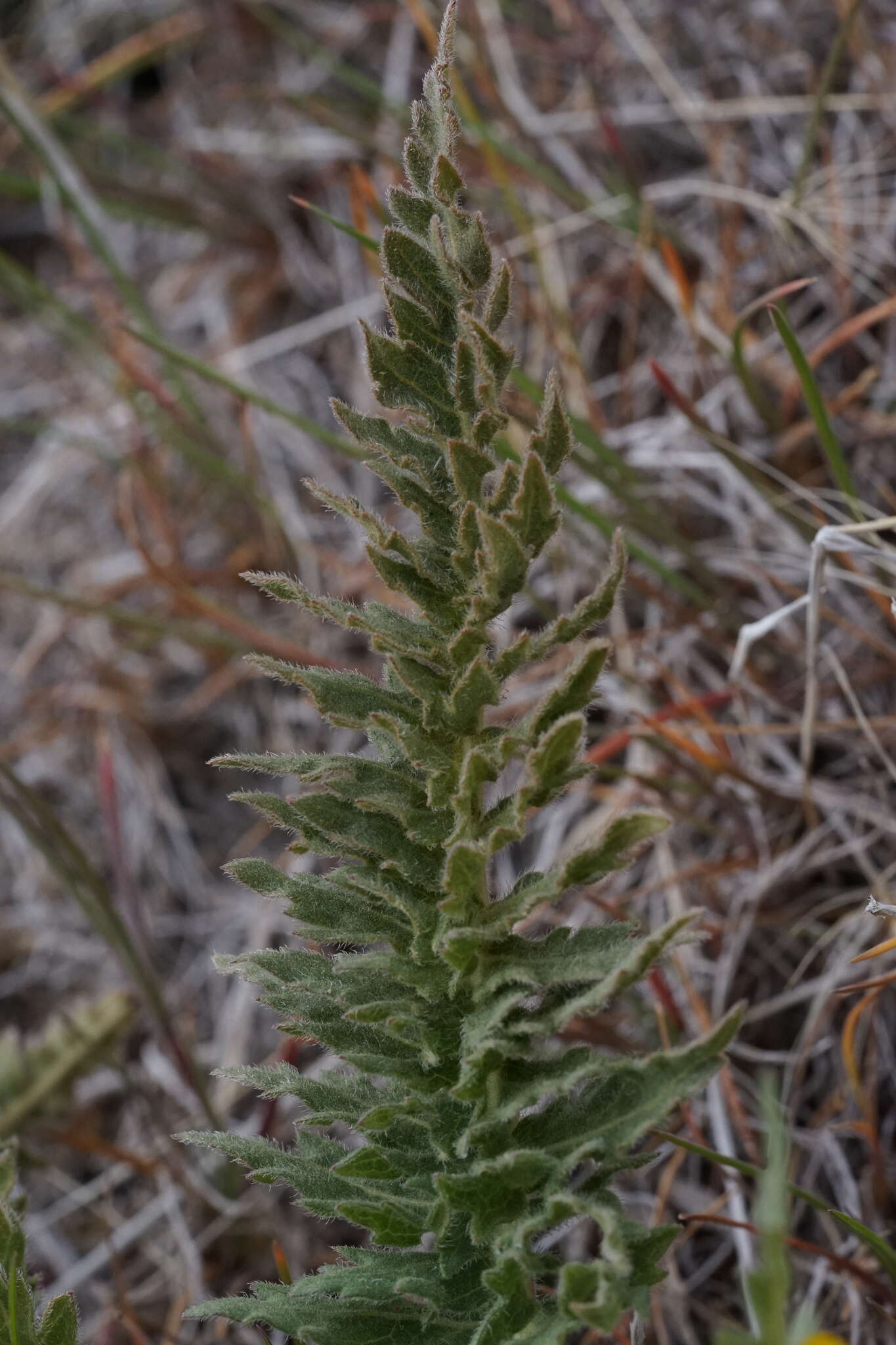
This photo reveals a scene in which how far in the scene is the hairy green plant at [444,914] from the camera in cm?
95

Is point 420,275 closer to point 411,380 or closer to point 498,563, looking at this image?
point 411,380

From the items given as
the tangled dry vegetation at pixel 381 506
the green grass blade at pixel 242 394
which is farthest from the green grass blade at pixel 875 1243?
the green grass blade at pixel 242 394

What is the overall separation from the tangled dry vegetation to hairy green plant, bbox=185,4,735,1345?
0.35m

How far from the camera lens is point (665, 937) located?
880 millimetres

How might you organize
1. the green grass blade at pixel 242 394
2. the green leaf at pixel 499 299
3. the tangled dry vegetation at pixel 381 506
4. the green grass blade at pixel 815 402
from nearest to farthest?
the green leaf at pixel 499 299 < the green grass blade at pixel 815 402 < the tangled dry vegetation at pixel 381 506 < the green grass blade at pixel 242 394

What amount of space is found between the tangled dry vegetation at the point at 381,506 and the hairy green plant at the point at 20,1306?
28 centimetres

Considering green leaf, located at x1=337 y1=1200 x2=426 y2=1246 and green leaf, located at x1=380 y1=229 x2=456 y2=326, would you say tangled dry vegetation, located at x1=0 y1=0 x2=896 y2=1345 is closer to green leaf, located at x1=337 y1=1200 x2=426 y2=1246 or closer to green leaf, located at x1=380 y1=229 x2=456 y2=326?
green leaf, located at x1=337 y1=1200 x2=426 y2=1246

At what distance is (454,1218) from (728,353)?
1.71 m

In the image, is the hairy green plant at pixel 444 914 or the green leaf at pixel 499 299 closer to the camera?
the hairy green plant at pixel 444 914

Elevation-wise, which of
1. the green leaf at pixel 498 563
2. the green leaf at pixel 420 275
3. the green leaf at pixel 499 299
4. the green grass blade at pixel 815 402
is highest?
the green leaf at pixel 420 275

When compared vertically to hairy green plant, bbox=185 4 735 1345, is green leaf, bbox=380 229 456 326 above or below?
above

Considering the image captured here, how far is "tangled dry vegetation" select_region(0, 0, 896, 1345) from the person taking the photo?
1.81 meters

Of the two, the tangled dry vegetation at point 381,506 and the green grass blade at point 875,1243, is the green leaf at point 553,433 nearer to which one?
the tangled dry vegetation at point 381,506

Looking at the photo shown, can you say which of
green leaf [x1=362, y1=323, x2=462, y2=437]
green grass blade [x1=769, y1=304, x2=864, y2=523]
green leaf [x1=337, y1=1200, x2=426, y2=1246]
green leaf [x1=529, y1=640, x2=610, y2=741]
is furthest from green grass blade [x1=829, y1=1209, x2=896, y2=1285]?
green grass blade [x1=769, y1=304, x2=864, y2=523]
